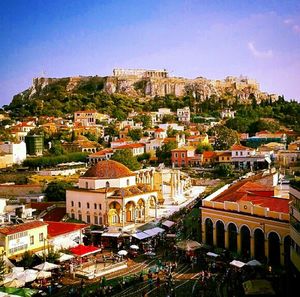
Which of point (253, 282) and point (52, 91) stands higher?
point (52, 91)

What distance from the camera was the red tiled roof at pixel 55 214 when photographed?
118 ft

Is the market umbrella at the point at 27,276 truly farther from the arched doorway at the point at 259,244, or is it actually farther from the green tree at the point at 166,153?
the green tree at the point at 166,153

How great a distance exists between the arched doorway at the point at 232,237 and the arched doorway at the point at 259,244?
1.43 metres

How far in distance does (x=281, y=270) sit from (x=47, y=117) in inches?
2656

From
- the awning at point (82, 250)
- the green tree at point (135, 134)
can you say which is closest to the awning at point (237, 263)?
the awning at point (82, 250)

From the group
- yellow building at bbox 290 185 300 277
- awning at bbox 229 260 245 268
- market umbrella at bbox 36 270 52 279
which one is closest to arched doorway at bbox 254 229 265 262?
awning at bbox 229 260 245 268

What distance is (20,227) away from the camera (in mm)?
25797

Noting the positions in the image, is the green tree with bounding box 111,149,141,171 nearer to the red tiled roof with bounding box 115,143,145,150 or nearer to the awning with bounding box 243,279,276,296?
the red tiled roof with bounding box 115,143,145,150

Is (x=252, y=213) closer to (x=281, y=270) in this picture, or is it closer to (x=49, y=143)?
(x=281, y=270)

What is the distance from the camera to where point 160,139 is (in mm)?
72625

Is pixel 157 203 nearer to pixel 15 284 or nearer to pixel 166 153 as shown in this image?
pixel 15 284

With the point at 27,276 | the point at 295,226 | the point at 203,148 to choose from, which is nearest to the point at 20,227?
the point at 27,276

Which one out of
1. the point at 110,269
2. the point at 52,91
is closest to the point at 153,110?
the point at 52,91

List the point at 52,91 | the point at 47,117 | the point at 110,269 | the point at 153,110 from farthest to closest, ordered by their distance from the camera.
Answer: the point at 52,91
the point at 153,110
the point at 47,117
the point at 110,269
